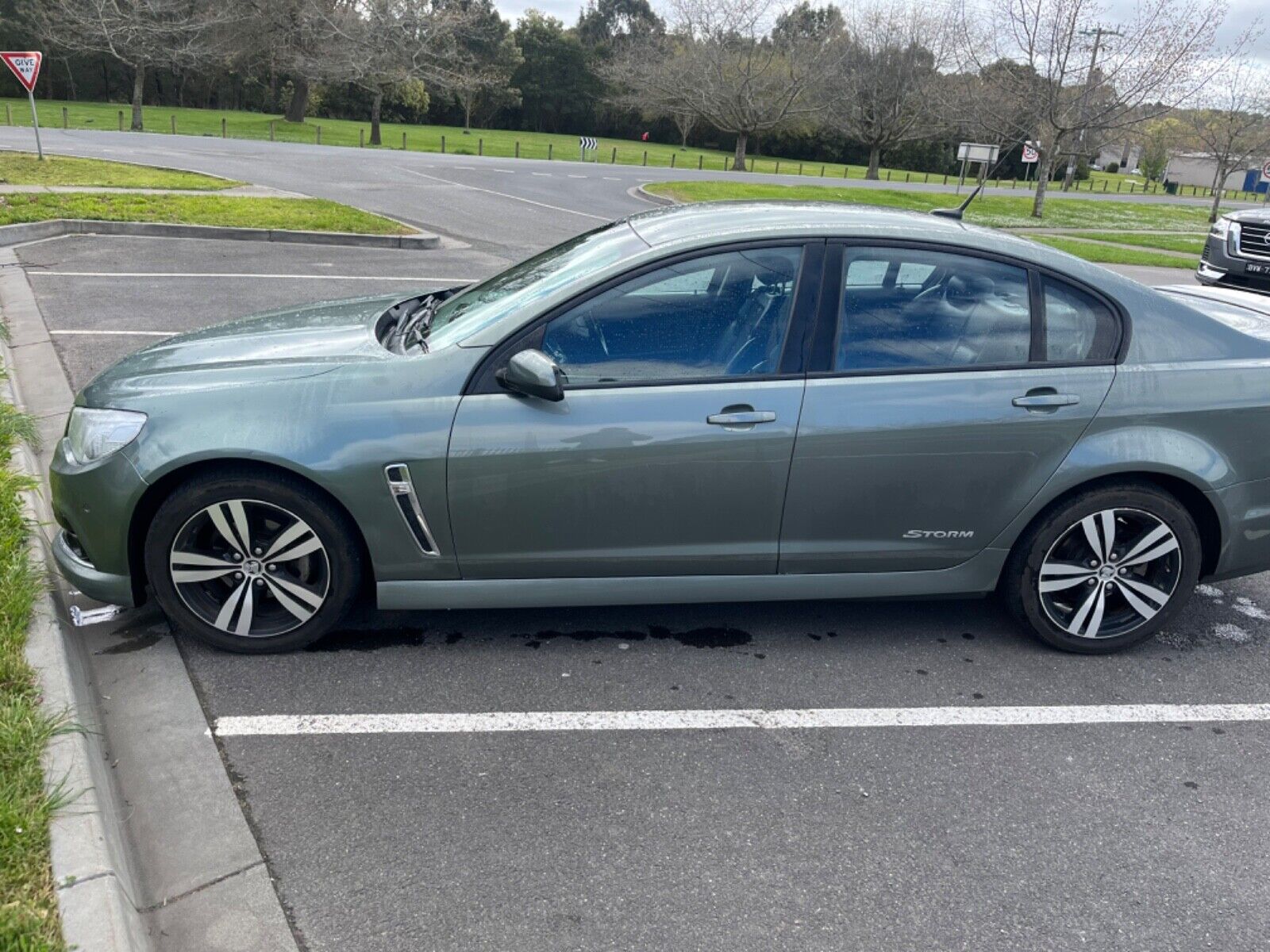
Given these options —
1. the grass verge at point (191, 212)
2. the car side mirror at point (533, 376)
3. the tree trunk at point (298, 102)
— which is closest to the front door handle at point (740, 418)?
the car side mirror at point (533, 376)

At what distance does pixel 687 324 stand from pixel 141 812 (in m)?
2.31

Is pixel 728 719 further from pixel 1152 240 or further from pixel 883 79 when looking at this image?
pixel 883 79

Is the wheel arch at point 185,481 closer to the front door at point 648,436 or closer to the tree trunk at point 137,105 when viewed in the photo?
the front door at point 648,436

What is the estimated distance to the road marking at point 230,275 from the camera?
10258 mm

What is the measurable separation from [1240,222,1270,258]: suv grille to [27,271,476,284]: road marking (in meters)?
10.7

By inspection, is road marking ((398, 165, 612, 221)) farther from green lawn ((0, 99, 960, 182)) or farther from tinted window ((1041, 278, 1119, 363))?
green lawn ((0, 99, 960, 182))

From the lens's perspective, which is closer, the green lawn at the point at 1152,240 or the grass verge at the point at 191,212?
the grass verge at the point at 191,212

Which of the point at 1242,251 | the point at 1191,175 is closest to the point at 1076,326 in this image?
the point at 1242,251

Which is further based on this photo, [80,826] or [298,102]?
[298,102]

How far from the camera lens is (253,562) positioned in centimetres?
363

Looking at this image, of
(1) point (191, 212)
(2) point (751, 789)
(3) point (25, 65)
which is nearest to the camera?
(2) point (751, 789)

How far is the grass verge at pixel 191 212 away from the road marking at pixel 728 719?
1123 cm

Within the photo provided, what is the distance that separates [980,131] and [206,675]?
33901 millimetres

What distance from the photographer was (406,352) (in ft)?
12.3
